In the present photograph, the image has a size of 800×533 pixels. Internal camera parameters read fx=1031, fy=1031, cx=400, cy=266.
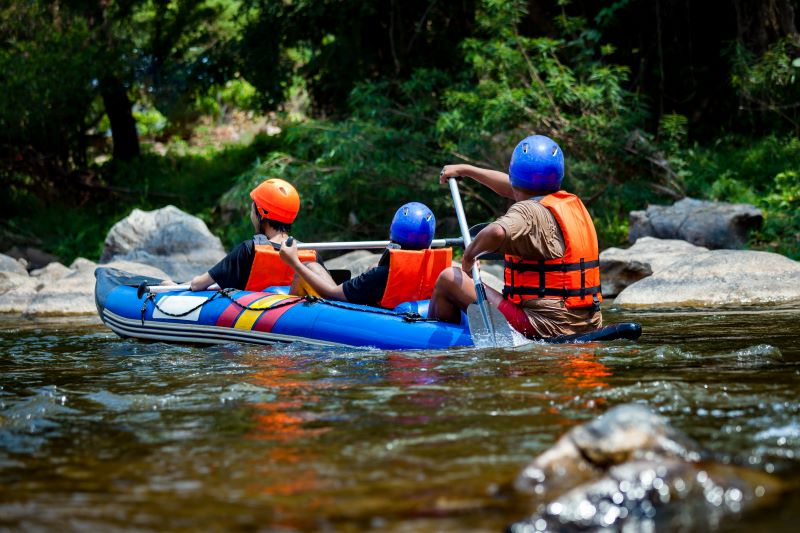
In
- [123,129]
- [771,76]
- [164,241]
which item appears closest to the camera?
[771,76]

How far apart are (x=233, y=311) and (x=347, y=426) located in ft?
10.1

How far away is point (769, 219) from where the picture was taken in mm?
11023

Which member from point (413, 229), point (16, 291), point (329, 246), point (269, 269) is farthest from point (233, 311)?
point (16, 291)

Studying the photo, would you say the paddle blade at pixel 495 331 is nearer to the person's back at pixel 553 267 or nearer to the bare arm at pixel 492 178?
the person's back at pixel 553 267

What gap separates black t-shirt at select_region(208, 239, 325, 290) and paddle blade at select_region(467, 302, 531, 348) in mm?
1888

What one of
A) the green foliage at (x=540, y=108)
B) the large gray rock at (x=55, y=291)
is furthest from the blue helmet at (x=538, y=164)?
the green foliage at (x=540, y=108)

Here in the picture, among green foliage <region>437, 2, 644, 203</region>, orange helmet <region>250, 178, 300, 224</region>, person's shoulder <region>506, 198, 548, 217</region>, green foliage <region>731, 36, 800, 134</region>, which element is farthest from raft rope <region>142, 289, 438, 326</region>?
green foliage <region>731, 36, 800, 134</region>

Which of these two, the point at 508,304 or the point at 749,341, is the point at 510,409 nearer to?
the point at 508,304

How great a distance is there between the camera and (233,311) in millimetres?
6797

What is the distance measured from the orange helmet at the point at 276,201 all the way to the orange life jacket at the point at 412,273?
1.00 meters

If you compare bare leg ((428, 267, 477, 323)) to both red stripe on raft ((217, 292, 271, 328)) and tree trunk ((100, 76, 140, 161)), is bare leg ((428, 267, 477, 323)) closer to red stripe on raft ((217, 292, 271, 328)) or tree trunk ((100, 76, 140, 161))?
red stripe on raft ((217, 292, 271, 328))

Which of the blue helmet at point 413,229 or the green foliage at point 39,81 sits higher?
the green foliage at point 39,81

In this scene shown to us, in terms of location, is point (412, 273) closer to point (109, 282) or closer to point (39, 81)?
point (109, 282)

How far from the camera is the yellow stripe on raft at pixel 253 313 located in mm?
6684
